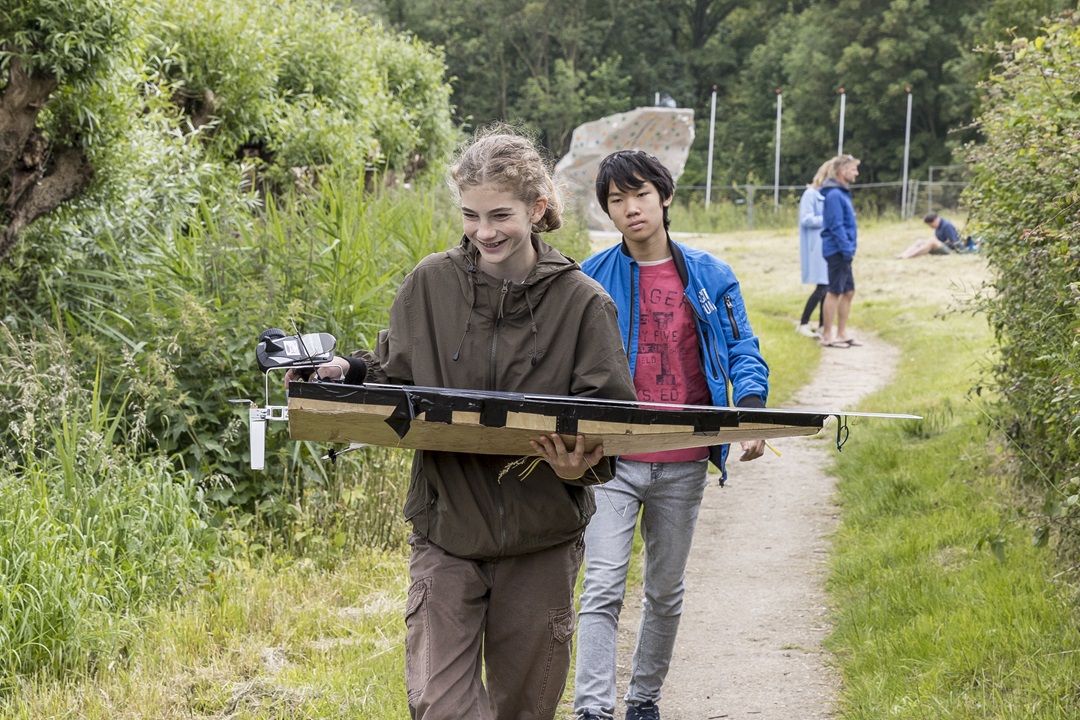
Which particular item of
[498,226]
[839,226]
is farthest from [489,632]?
[839,226]

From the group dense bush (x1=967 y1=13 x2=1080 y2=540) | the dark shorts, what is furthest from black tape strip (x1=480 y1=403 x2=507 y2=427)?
the dark shorts

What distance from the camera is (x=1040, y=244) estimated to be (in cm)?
578

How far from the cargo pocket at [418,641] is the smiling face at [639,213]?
1683 millimetres

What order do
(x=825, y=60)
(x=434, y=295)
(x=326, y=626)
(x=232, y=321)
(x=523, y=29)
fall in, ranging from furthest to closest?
(x=523, y=29) < (x=825, y=60) < (x=232, y=321) < (x=326, y=626) < (x=434, y=295)

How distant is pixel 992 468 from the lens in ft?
24.5

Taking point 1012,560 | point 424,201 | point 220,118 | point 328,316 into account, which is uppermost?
point 220,118

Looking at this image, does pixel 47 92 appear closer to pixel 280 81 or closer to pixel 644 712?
pixel 644 712

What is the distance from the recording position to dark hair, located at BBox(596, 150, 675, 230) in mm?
4324

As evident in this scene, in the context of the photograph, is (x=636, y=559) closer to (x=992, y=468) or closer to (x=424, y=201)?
(x=992, y=468)

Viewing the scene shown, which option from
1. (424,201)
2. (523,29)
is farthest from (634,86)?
(424,201)

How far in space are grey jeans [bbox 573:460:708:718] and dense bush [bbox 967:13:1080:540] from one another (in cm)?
129

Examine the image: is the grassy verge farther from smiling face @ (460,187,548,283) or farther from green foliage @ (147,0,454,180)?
green foliage @ (147,0,454,180)

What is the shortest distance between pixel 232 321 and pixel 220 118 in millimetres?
3598

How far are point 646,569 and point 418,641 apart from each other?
1467 millimetres
